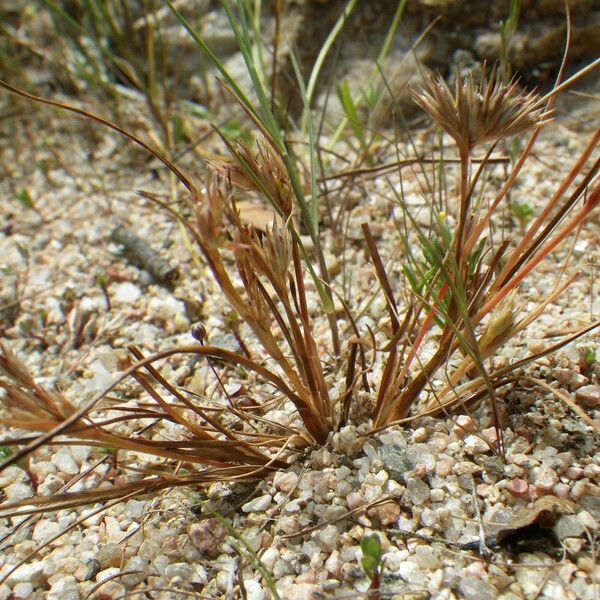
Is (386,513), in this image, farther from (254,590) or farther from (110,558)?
(110,558)

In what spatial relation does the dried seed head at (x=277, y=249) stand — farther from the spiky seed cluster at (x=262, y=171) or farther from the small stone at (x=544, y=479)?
the small stone at (x=544, y=479)

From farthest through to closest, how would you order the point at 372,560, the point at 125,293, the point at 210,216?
1. the point at 125,293
2. the point at 372,560
3. the point at 210,216

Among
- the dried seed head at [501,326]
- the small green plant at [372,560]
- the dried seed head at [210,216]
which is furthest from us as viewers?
the dried seed head at [501,326]

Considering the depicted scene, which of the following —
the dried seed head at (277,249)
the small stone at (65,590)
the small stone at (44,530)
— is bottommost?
the small stone at (65,590)

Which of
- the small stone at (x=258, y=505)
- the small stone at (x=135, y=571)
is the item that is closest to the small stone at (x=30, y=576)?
the small stone at (x=135, y=571)

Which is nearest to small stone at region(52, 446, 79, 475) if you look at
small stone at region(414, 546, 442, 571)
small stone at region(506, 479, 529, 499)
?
small stone at region(414, 546, 442, 571)

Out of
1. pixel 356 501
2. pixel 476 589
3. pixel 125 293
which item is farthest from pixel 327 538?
pixel 125 293

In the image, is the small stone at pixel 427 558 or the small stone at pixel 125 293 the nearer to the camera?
the small stone at pixel 427 558
